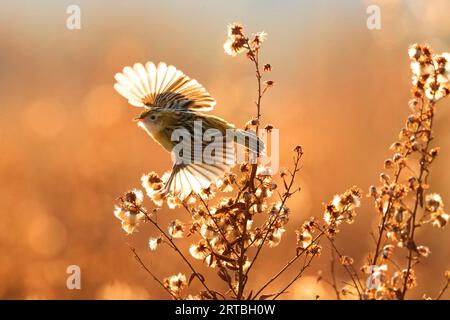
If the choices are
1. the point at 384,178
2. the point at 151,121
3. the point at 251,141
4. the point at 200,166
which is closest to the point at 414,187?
the point at 384,178

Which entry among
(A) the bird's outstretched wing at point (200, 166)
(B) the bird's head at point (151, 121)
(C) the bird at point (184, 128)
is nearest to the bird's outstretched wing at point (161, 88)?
(C) the bird at point (184, 128)

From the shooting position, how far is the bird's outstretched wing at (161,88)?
261 cm

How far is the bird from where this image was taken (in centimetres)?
208

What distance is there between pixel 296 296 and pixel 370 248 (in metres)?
0.67

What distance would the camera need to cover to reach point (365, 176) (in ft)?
13.8

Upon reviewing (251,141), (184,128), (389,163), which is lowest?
(389,163)

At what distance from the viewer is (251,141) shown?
6.95ft

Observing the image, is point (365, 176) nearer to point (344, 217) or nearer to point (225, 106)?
point (225, 106)

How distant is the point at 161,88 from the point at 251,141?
707mm

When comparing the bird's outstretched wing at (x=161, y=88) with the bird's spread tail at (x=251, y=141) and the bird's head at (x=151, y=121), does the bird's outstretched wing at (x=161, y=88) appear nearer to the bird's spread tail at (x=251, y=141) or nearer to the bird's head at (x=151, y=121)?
the bird's head at (x=151, y=121)

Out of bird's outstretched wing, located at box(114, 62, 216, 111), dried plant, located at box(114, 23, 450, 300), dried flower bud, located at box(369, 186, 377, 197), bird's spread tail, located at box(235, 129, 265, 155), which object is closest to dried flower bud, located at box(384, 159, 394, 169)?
dried plant, located at box(114, 23, 450, 300)

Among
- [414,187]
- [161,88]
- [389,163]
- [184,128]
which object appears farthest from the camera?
[161,88]

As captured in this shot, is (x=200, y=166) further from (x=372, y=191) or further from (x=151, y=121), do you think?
(x=372, y=191)
